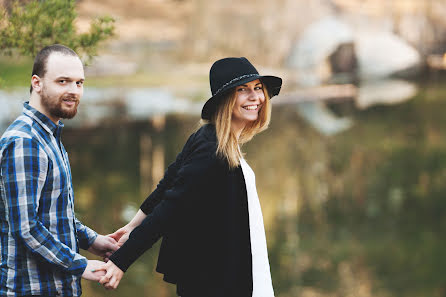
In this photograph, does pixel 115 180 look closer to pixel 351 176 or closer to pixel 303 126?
pixel 303 126

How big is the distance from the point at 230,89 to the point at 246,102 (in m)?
0.06

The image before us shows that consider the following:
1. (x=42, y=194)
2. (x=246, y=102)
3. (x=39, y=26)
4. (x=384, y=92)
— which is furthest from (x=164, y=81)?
(x=42, y=194)

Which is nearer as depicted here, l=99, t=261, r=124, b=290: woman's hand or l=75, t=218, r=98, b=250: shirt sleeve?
l=99, t=261, r=124, b=290: woman's hand

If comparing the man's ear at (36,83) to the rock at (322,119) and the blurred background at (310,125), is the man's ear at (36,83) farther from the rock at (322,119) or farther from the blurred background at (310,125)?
the rock at (322,119)

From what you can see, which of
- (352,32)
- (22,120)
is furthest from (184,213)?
(352,32)

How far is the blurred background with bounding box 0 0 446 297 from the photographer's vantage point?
6.54 meters

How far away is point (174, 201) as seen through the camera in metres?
1.56

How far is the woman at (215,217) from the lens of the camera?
1553mm

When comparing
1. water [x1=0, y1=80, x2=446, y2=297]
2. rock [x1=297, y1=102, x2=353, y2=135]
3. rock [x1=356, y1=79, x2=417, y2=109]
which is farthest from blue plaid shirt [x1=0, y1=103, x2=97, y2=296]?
rock [x1=356, y1=79, x2=417, y2=109]

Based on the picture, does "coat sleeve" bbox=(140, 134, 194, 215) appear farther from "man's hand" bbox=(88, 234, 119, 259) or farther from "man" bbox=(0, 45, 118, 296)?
"man" bbox=(0, 45, 118, 296)

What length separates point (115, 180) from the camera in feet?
22.5

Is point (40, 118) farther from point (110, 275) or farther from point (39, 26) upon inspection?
Result: point (39, 26)

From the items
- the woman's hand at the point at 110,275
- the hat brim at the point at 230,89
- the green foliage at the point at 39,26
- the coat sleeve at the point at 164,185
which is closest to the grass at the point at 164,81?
the green foliage at the point at 39,26

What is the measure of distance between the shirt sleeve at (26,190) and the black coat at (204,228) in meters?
0.28
